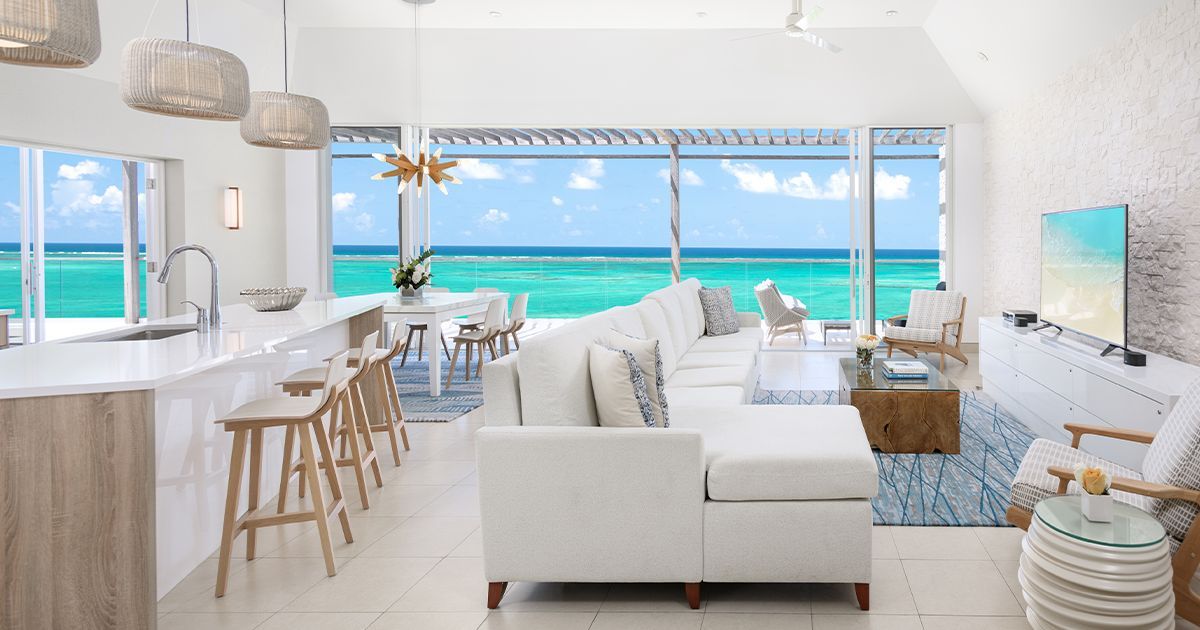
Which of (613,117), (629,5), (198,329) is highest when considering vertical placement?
(629,5)

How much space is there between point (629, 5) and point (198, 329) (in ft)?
16.7

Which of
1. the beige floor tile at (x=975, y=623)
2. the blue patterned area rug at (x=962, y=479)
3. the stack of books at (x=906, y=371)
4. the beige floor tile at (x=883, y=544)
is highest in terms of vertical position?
the stack of books at (x=906, y=371)

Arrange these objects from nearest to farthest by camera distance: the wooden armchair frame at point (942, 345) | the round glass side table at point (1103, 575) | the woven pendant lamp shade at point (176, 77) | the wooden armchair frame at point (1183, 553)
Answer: the round glass side table at point (1103, 575) → the wooden armchair frame at point (1183, 553) → the woven pendant lamp shade at point (176, 77) → the wooden armchair frame at point (942, 345)

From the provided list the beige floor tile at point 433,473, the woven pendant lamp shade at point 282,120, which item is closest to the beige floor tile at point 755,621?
the beige floor tile at point 433,473

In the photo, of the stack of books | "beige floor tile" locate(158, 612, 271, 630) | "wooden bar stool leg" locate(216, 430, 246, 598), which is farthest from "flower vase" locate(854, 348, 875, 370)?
"beige floor tile" locate(158, 612, 271, 630)

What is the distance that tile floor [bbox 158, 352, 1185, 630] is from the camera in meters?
2.79

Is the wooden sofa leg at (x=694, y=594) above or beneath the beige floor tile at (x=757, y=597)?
above

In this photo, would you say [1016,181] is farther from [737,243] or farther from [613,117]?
[737,243]

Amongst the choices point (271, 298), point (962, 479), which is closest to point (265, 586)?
point (271, 298)

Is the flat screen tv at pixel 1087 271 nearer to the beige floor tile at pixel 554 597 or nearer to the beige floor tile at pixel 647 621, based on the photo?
the beige floor tile at pixel 647 621

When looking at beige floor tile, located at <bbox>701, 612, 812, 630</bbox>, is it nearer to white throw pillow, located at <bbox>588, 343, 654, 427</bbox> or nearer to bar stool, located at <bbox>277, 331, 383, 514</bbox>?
white throw pillow, located at <bbox>588, 343, 654, 427</bbox>

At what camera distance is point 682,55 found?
8.47m

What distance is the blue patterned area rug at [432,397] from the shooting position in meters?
6.27

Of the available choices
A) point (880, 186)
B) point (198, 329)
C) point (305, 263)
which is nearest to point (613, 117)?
point (305, 263)
